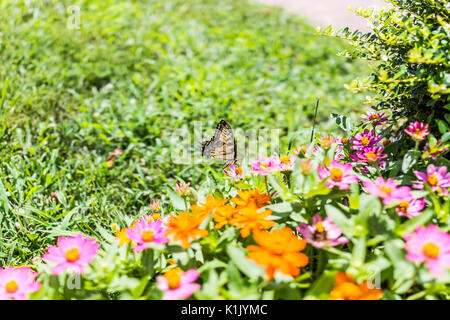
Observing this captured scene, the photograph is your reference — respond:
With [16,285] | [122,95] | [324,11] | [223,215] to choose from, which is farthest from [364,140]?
[324,11]

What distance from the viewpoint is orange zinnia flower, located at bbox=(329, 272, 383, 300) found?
1041 mm

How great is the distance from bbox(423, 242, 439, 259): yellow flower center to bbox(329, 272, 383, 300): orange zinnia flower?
0.58 ft

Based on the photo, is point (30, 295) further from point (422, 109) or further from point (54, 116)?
point (54, 116)

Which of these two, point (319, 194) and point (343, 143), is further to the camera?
point (343, 143)

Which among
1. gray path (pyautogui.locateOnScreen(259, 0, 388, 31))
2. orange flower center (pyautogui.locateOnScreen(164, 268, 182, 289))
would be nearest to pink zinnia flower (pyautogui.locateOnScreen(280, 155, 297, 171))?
orange flower center (pyautogui.locateOnScreen(164, 268, 182, 289))

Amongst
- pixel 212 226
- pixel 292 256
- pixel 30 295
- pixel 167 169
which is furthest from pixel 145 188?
pixel 292 256

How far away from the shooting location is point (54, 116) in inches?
114

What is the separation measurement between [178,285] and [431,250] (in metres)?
0.62

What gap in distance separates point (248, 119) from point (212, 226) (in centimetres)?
182

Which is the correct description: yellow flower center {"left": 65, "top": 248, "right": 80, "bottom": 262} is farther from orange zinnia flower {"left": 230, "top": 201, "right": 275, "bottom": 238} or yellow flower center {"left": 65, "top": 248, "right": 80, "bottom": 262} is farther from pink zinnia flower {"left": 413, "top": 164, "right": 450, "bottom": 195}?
pink zinnia flower {"left": 413, "top": 164, "right": 450, "bottom": 195}

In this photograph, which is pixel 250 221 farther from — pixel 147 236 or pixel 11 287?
pixel 11 287

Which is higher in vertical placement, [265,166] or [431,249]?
[265,166]

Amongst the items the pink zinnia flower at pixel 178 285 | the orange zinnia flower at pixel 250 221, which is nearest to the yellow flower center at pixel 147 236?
the pink zinnia flower at pixel 178 285

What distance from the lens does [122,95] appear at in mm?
3229
